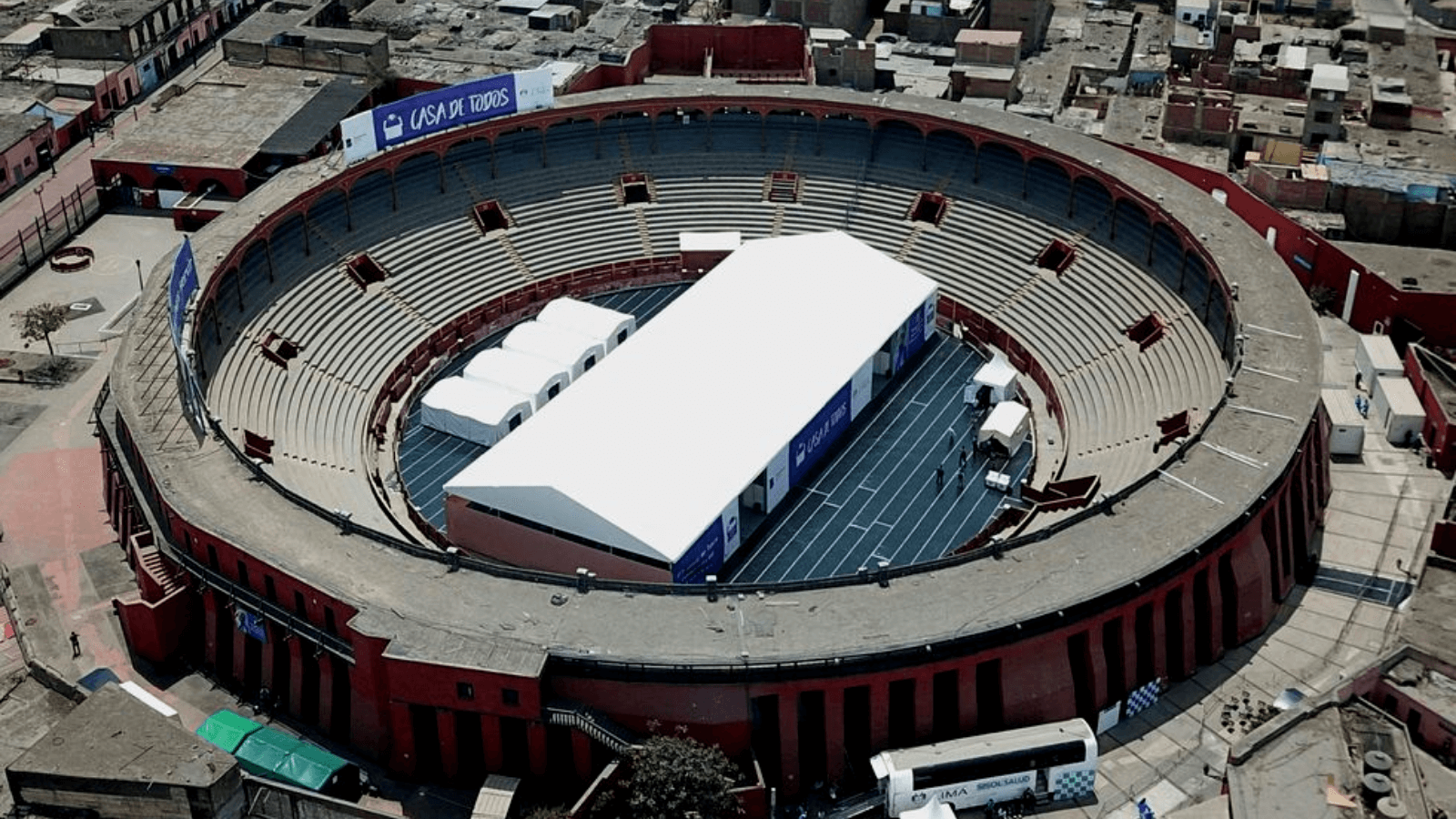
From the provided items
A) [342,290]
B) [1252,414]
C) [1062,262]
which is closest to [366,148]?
[342,290]

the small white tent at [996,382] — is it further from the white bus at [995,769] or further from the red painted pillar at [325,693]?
the red painted pillar at [325,693]

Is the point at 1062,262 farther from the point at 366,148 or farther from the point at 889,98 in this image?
the point at 366,148

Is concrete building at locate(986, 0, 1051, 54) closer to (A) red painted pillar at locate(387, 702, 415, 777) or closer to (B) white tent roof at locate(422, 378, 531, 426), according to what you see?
(B) white tent roof at locate(422, 378, 531, 426)

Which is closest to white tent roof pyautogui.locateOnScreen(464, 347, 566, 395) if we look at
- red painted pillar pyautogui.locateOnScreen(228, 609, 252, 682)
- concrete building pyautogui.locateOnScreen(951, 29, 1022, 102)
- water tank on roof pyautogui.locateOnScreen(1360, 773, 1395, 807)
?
red painted pillar pyautogui.locateOnScreen(228, 609, 252, 682)

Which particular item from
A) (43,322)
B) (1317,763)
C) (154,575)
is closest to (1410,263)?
(1317,763)

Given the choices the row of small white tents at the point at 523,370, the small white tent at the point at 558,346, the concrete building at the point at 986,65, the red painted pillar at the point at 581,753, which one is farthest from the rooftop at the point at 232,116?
the red painted pillar at the point at 581,753

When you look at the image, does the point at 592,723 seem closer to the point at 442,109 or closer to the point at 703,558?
the point at 703,558

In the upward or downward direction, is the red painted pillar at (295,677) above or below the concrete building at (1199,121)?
below
